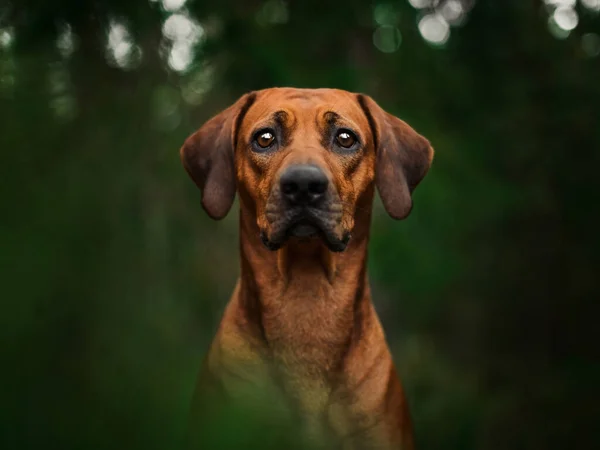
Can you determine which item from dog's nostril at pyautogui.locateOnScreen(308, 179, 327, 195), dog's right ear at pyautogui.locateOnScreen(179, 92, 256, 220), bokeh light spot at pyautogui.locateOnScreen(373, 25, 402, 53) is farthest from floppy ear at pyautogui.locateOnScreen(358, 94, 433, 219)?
bokeh light spot at pyautogui.locateOnScreen(373, 25, 402, 53)

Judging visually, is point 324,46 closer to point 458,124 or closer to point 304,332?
point 458,124

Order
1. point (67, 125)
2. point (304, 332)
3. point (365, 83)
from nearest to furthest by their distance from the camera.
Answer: point (67, 125), point (304, 332), point (365, 83)

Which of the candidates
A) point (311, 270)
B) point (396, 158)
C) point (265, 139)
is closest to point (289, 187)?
point (265, 139)

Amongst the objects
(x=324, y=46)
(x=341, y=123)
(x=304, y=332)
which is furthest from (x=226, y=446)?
(x=324, y=46)

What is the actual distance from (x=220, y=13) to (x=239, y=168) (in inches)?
33.1

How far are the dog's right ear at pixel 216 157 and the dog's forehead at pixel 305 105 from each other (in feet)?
0.34

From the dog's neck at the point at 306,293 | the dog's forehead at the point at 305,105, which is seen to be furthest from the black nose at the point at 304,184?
the dog's forehead at the point at 305,105

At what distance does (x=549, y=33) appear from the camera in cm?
375

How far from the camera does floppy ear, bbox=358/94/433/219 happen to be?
3.38 m

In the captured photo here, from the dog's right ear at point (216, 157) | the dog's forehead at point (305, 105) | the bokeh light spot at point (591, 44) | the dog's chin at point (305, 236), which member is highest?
the bokeh light spot at point (591, 44)

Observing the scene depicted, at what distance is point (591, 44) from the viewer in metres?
3.63

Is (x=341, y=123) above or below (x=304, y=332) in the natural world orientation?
above

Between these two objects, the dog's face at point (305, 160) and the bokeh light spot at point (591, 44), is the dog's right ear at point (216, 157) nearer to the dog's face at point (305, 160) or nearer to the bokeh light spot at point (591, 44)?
the dog's face at point (305, 160)

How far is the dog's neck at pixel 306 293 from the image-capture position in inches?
126
